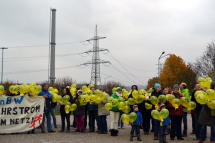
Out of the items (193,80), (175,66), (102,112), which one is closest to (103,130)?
(102,112)

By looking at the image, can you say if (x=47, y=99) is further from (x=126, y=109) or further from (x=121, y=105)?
(x=126, y=109)

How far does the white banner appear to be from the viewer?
1003 centimetres

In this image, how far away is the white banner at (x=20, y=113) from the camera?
32.9 feet

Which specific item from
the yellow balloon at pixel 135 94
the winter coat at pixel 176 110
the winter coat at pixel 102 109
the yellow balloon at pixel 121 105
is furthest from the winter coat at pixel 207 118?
the winter coat at pixel 102 109

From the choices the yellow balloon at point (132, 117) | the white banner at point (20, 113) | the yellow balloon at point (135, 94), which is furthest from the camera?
the white banner at point (20, 113)

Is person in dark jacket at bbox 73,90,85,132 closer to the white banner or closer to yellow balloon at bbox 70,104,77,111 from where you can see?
yellow balloon at bbox 70,104,77,111

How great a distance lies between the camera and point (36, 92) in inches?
402

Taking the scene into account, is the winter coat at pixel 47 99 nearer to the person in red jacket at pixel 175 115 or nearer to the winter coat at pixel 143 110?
the winter coat at pixel 143 110

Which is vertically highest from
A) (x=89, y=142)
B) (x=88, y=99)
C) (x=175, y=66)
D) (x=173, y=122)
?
(x=175, y=66)

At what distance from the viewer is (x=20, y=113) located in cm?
1027

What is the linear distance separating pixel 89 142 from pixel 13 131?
351cm

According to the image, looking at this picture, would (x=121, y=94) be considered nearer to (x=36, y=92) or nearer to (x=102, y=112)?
(x=102, y=112)

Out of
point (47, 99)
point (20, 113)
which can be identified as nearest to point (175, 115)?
point (47, 99)

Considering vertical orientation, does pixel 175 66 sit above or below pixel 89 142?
above
